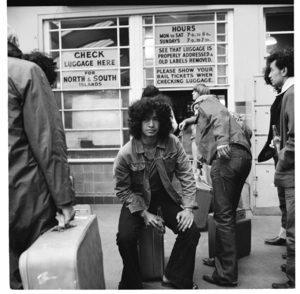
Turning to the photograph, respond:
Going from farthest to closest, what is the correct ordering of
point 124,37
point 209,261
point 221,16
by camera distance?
point 124,37 < point 221,16 < point 209,261

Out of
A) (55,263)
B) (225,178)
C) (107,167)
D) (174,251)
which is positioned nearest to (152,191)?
(174,251)

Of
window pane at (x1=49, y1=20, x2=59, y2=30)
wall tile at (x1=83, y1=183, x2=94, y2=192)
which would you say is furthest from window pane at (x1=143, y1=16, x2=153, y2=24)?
wall tile at (x1=83, y1=183, x2=94, y2=192)

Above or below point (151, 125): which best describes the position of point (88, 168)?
below

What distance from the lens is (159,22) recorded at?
22.3 feet

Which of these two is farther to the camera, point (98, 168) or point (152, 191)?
point (98, 168)

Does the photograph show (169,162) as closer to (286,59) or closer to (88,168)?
(286,59)

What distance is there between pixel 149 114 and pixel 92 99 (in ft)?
12.6

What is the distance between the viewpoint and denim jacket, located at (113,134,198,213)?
11.1ft

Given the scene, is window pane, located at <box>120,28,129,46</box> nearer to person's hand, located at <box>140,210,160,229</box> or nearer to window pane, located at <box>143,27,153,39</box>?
window pane, located at <box>143,27,153,39</box>

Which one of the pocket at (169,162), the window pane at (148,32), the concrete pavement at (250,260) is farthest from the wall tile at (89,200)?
the pocket at (169,162)

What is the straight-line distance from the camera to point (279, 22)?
6.59 meters

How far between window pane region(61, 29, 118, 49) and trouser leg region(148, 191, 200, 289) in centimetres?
428

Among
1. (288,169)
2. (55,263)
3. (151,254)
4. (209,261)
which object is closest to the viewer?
(55,263)

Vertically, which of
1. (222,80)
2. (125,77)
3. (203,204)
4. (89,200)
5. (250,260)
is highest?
(125,77)
